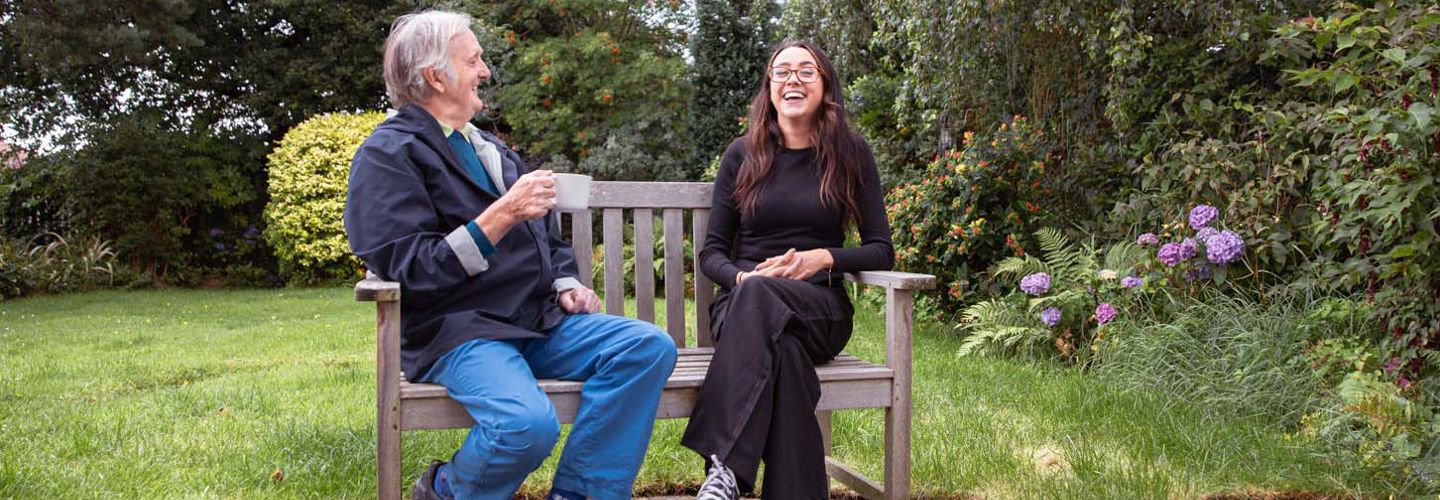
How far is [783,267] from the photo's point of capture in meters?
2.99

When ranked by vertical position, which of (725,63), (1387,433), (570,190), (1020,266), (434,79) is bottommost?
(1387,433)

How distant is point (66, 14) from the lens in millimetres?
10672

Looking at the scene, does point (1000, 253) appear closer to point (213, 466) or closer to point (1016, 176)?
point (1016, 176)

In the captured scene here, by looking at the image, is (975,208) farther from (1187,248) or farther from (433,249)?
(433,249)

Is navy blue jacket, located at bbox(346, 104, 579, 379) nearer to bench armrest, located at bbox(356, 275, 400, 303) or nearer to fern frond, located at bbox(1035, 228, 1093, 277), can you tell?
bench armrest, located at bbox(356, 275, 400, 303)

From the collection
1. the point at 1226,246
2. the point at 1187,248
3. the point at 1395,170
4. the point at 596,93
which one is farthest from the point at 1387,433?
the point at 596,93

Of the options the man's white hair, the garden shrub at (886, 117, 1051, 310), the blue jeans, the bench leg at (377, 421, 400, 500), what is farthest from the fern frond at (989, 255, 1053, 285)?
the bench leg at (377, 421, 400, 500)

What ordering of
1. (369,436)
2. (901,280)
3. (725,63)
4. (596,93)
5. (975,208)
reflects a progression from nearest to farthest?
1. (901,280)
2. (369,436)
3. (975,208)
4. (725,63)
5. (596,93)

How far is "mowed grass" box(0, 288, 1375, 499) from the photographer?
3201 mm

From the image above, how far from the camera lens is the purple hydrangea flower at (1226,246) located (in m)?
4.59

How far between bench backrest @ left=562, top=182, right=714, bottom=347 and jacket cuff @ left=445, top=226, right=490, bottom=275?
2.39 feet

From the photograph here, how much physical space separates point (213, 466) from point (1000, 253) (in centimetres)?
422

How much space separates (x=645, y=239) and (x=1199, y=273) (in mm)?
2736

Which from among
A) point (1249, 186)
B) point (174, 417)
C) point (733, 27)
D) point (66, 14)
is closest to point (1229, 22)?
point (1249, 186)
